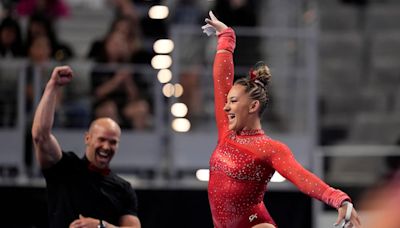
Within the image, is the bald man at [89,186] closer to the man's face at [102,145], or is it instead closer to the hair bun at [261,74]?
the man's face at [102,145]

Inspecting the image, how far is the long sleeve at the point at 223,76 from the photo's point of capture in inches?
239

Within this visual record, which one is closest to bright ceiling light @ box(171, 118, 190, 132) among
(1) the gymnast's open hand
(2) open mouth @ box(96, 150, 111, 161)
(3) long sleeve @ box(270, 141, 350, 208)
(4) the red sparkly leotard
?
(2) open mouth @ box(96, 150, 111, 161)

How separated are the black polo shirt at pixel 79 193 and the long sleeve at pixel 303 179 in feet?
4.36

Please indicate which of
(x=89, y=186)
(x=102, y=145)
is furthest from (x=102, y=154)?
(x=89, y=186)

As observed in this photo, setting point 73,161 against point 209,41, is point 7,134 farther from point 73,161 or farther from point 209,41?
point 73,161

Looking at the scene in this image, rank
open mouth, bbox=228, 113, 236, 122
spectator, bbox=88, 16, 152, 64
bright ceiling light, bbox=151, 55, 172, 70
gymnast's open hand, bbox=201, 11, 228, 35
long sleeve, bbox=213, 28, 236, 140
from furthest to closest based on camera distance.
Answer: spectator, bbox=88, 16, 152, 64 → bright ceiling light, bbox=151, 55, 172, 70 → gymnast's open hand, bbox=201, 11, 228, 35 → long sleeve, bbox=213, 28, 236, 140 → open mouth, bbox=228, 113, 236, 122

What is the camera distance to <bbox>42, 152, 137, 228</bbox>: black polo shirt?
6.47 m

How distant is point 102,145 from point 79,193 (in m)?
0.31

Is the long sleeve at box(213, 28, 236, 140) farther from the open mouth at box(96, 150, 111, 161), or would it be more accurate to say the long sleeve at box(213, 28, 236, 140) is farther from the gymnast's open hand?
the open mouth at box(96, 150, 111, 161)

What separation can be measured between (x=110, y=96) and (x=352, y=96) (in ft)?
11.3

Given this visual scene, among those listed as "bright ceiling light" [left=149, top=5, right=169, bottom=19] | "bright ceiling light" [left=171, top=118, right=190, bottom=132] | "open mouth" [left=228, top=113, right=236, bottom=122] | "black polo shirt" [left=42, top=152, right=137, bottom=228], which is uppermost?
"bright ceiling light" [left=149, top=5, right=169, bottom=19]

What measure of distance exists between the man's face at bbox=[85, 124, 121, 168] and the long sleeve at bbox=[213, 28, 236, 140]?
2.58 feet

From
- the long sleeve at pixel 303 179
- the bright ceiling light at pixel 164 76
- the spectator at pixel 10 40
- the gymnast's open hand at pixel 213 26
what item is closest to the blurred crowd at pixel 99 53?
the spectator at pixel 10 40

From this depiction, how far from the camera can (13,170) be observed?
8859mm
